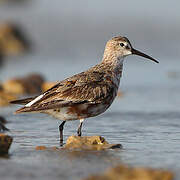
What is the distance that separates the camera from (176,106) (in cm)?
1200

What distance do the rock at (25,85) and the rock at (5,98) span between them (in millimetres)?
750

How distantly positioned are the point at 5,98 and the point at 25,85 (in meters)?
1.46

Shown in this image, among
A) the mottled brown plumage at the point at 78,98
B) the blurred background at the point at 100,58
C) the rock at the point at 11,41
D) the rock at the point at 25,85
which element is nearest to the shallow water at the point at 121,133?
the blurred background at the point at 100,58

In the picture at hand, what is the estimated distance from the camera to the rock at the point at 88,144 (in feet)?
25.9

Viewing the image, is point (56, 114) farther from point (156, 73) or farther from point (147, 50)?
point (147, 50)

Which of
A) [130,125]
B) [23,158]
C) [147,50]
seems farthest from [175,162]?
[147,50]

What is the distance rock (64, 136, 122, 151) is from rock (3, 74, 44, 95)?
5576mm

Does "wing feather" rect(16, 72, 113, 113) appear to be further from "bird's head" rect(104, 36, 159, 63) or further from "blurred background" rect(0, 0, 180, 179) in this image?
"bird's head" rect(104, 36, 159, 63)

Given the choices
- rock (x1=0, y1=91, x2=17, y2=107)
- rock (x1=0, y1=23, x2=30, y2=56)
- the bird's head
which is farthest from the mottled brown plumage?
rock (x1=0, y1=23, x2=30, y2=56)

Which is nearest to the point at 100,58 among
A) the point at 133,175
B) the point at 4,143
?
the point at 4,143

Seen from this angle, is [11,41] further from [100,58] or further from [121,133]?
[121,133]

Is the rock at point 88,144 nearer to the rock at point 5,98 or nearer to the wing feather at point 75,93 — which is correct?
the wing feather at point 75,93

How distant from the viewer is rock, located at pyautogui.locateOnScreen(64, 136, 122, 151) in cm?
788

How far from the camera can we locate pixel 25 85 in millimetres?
13750
